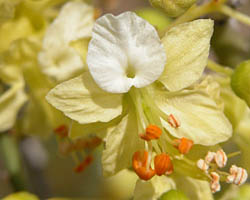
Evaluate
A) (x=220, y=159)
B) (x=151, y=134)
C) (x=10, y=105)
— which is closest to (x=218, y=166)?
(x=220, y=159)

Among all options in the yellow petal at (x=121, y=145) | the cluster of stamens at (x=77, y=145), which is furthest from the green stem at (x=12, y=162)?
the yellow petal at (x=121, y=145)

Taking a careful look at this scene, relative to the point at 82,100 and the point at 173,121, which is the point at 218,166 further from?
the point at 82,100

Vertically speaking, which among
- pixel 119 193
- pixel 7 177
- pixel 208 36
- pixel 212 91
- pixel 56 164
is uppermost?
pixel 208 36

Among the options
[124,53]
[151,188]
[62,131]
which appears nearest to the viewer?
[124,53]

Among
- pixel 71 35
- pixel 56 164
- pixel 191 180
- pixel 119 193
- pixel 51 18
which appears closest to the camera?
pixel 191 180

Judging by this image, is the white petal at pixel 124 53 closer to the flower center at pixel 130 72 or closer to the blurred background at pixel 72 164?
the flower center at pixel 130 72

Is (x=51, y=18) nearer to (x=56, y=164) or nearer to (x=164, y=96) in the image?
(x=164, y=96)

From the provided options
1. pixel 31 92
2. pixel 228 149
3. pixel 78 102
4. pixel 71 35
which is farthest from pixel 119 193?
pixel 78 102
